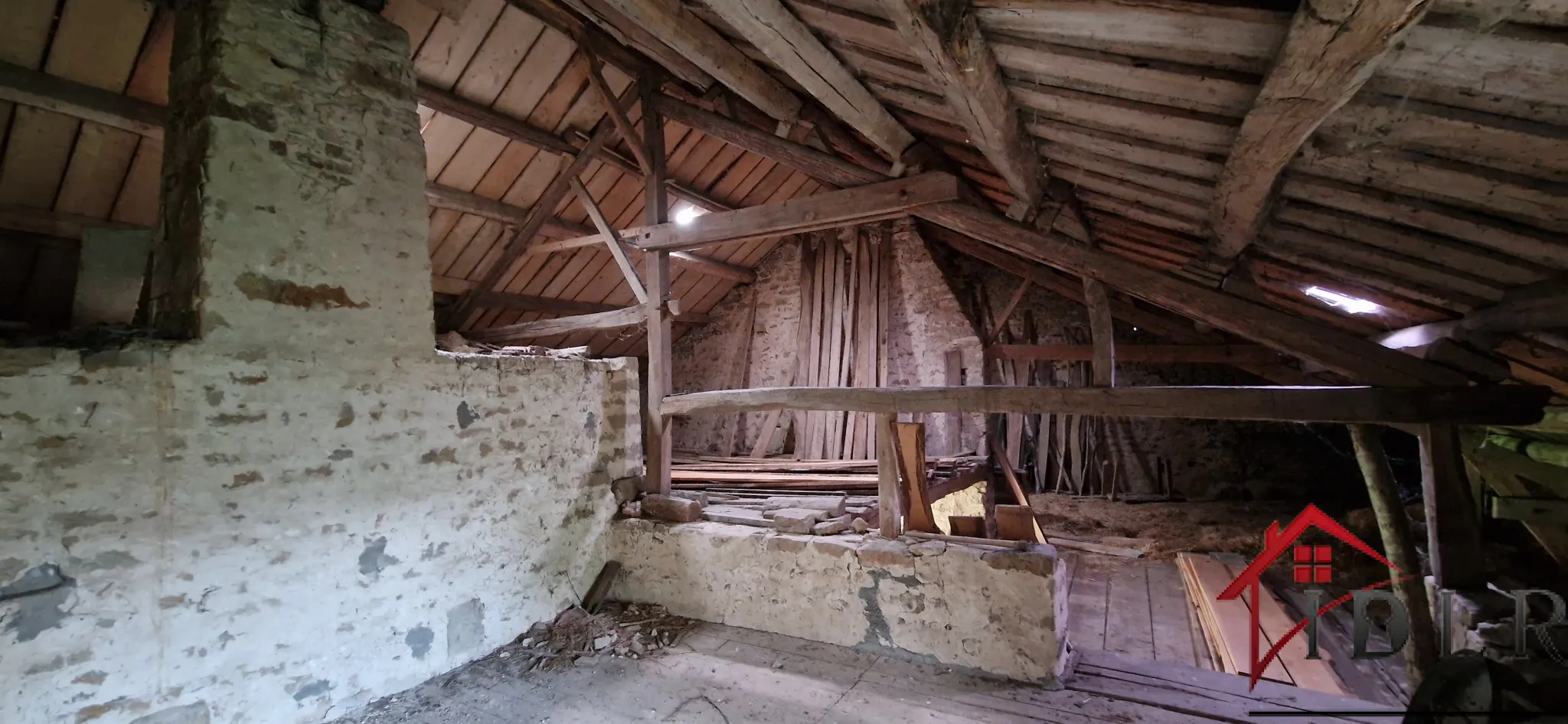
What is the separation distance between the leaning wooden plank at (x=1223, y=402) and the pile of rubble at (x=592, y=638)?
4.79 ft

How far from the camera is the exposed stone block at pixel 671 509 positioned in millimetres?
4078

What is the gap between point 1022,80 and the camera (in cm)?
243

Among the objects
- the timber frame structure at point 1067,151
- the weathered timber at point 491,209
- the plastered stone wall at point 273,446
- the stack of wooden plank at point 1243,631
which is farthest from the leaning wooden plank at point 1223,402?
the weathered timber at point 491,209

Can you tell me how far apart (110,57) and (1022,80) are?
15.2 feet

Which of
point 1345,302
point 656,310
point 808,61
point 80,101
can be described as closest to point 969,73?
point 808,61

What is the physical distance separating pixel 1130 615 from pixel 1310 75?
447 centimetres

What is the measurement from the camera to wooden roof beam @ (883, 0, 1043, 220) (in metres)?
1.93

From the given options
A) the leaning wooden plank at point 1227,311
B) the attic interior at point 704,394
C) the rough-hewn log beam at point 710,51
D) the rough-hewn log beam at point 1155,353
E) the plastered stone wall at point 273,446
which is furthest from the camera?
the rough-hewn log beam at point 1155,353

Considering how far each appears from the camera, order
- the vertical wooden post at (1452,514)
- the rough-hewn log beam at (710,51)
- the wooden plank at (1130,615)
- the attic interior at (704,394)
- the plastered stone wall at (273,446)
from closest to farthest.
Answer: the attic interior at (704,394)
the plastered stone wall at (273,446)
the vertical wooden post at (1452,514)
the rough-hewn log beam at (710,51)
the wooden plank at (1130,615)

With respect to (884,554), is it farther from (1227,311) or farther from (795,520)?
(1227,311)

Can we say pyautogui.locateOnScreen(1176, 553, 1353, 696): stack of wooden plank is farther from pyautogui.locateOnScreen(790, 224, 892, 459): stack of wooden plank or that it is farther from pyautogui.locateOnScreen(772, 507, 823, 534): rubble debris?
pyautogui.locateOnScreen(790, 224, 892, 459): stack of wooden plank

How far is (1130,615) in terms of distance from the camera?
4926 millimetres

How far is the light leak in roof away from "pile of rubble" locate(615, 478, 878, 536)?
2963mm

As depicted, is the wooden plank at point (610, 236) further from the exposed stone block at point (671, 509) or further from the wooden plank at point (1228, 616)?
the wooden plank at point (1228, 616)
